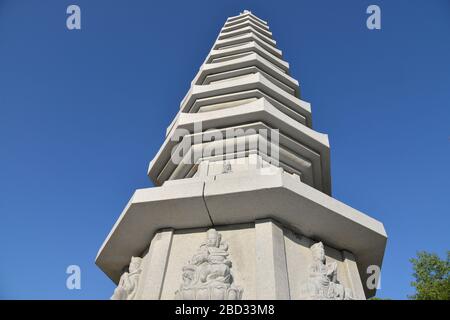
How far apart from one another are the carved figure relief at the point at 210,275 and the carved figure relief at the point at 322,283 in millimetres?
1072

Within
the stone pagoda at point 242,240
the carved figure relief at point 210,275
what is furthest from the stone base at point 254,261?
the carved figure relief at point 210,275

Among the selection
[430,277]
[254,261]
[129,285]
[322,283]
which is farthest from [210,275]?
[430,277]

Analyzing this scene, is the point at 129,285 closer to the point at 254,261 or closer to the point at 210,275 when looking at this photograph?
the point at 210,275

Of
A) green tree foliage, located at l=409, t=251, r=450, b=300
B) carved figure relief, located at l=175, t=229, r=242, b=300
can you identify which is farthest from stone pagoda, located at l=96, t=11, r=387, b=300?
green tree foliage, located at l=409, t=251, r=450, b=300

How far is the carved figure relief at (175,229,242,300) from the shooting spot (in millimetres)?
4320

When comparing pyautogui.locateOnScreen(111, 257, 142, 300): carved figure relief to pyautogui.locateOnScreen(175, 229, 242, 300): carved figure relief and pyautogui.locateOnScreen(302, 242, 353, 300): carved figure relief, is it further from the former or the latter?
pyautogui.locateOnScreen(302, 242, 353, 300): carved figure relief

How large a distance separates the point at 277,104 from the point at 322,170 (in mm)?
2369

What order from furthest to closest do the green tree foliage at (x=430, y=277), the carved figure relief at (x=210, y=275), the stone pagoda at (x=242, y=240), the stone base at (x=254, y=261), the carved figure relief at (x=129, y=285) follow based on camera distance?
1. the green tree foliage at (x=430, y=277)
2. the carved figure relief at (x=129, y=285)
3. the stone pagoda at (x=242, y=240)
4. the stone base at (x=254, y=261)
5. the carved figure relief at (x=210, y=275)

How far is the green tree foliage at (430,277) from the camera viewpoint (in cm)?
1849

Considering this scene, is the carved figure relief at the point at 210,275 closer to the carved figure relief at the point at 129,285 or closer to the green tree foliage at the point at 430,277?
the carved figure relief at the point at 129,285

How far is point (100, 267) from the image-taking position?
6.55 metres

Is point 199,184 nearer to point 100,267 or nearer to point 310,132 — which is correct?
point 100,267

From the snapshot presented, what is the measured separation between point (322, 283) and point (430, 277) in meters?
20.1
